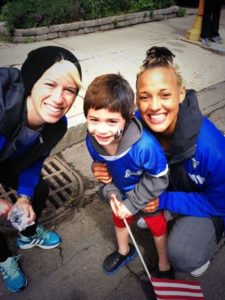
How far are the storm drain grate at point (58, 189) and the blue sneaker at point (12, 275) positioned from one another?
0.48 meters

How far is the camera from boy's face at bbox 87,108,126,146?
1601 mm

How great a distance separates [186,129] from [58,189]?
152 cm

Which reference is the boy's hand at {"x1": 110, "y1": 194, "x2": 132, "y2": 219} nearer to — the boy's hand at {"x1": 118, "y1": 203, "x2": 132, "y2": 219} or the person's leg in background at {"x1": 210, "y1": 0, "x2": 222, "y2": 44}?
the boy's hand at {"x1": 118, "y1": 203, "x2": 132, "y2": 219}

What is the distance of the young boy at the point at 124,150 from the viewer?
1598 millimetres

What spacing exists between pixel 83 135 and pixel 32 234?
58.9 inches

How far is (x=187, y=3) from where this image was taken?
30.6 ft

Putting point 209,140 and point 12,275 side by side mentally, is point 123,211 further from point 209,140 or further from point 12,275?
point 12,275

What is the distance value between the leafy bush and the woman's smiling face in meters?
4.84

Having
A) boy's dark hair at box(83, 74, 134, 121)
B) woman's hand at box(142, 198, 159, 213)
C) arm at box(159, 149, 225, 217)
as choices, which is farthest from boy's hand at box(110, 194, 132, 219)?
boy's dark hair at box(83, 74, 134, 121)

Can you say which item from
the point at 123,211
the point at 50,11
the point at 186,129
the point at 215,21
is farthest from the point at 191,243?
the point at 50,11

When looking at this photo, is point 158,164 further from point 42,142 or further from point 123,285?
point 123,285

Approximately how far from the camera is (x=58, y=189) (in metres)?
2.81

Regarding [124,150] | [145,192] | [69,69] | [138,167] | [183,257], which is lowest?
[183,257]

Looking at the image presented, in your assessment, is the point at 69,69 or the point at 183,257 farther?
the point at 183,257
